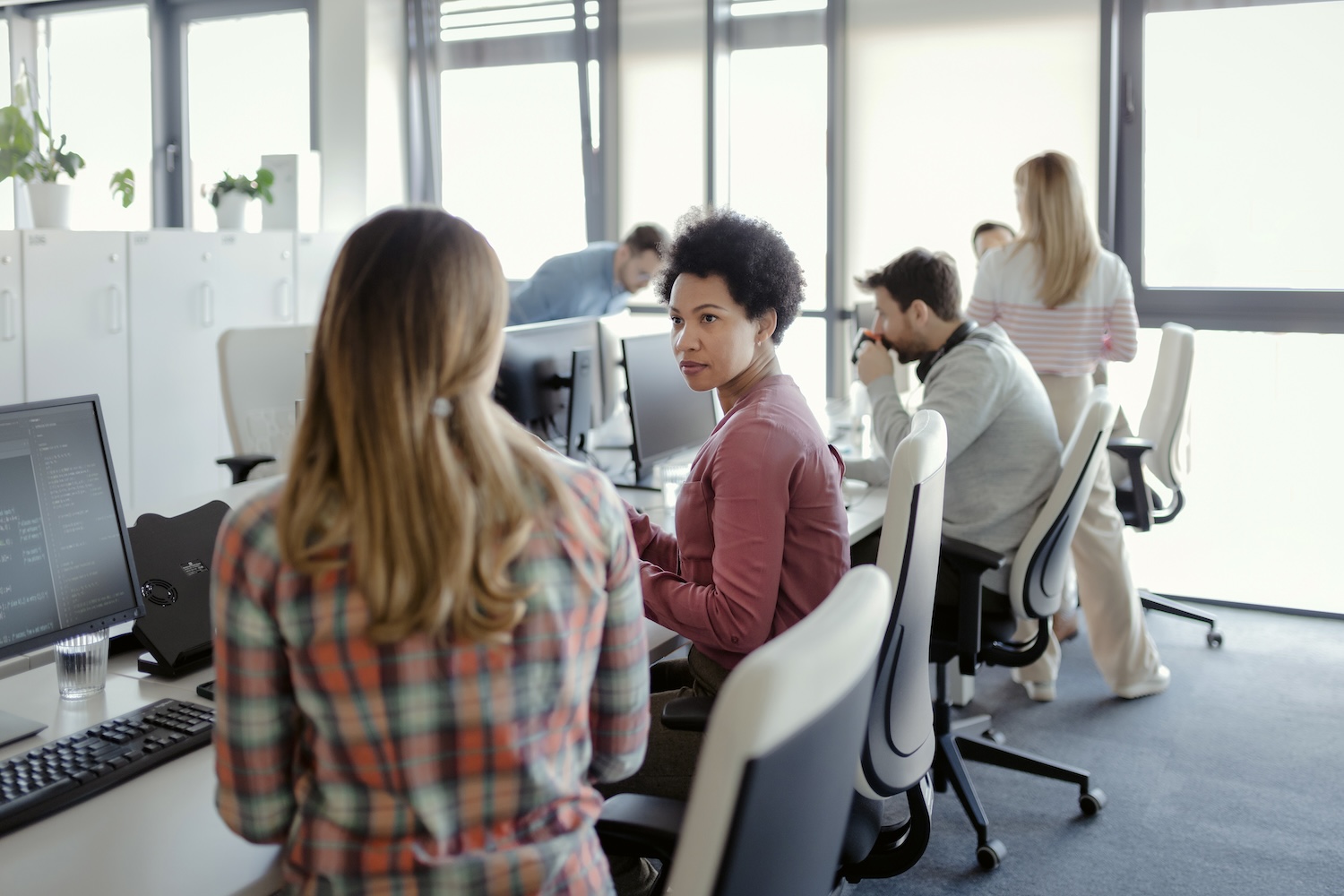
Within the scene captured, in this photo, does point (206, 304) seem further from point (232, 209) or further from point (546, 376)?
point (546, 376)

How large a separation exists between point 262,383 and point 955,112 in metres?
2.98

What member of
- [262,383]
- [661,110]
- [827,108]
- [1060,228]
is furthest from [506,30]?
[1060,228]

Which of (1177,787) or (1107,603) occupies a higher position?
(1107,603)

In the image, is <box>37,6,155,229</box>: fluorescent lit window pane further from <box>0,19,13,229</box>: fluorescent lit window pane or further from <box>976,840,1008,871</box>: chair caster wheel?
<box>976,840,1008,871</box>: chair caster wheel

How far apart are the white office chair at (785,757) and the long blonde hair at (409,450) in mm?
227

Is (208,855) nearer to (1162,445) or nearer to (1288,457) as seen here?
(1162,445)

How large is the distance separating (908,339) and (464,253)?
1929 millimetres

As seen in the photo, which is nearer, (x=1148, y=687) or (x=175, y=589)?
(x=175, y=589)

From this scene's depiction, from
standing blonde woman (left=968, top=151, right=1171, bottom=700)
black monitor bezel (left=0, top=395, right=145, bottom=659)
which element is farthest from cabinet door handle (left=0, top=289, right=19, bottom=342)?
standing blonde woman (left=968, top=151, right=1171, bottom=700)

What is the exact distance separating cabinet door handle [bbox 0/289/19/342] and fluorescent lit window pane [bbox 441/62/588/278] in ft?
6.83

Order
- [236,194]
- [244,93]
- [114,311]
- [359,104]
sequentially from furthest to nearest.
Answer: [244,93], [359,104], [236,194], [114,311]

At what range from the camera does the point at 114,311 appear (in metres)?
4.59

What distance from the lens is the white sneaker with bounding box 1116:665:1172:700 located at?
3.48 m

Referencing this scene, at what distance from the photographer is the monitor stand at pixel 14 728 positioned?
4.68 feet
